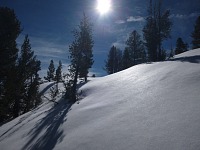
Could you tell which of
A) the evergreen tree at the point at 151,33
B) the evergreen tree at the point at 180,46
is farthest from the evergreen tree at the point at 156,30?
the evergreen tree at the point at 180,46

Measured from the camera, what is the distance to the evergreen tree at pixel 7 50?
16.1 meters

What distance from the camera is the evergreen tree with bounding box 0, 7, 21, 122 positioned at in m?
16.1

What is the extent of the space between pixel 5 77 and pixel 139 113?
1407cm

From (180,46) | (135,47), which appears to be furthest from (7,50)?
(180,46)

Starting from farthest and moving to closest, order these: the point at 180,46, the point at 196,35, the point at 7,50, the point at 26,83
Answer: the point at 180,46, the point at 196,35, the point at 26,83, the point at 7,50

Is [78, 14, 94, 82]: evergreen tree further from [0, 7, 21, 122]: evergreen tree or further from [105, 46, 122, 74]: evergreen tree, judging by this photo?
[105, 46, 122, 74]: evergreen tree

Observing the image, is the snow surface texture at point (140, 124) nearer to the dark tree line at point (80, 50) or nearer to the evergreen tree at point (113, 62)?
the dark tree line at point (80, 50)

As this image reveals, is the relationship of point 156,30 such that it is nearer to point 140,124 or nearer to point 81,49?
point 81,49

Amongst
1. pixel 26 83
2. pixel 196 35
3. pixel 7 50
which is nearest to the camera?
pixel 7 50

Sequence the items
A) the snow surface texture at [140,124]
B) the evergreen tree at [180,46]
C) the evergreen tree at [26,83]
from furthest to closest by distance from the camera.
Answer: the evergreen tree at [180,46]
the evergreen tree at [26,83]
the snow surface texture at [140,124]

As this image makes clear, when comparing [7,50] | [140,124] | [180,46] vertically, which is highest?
[180,46]

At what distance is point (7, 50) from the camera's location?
53.2 ft

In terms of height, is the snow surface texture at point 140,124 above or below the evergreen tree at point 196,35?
below

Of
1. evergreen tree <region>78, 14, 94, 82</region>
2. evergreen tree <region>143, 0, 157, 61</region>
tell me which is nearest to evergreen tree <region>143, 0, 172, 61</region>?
evergreen tree <region>143, 0, 157, 61</region>
